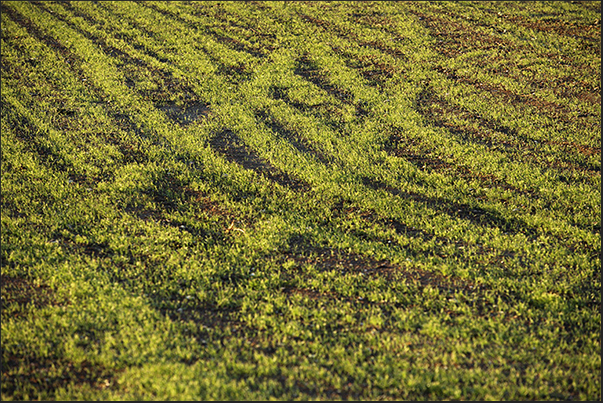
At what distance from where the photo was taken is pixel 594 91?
11977mm

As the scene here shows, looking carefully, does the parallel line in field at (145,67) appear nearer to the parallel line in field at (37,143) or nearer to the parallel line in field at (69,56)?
the parallel line in field at (69,56)

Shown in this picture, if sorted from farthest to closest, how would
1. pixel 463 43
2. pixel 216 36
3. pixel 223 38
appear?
1. pixel 216 36
2. pixel 223 38
3. pixel 463 43

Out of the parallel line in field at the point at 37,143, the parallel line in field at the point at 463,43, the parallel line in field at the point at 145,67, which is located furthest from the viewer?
the parallel line in field at the point at 145,67

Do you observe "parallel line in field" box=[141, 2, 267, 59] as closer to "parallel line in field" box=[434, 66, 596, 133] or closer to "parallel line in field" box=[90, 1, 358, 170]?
"parallel line in field" box=[434, 66, 596, 133]

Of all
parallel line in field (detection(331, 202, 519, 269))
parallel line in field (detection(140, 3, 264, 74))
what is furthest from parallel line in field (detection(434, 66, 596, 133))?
parallel line in field (detection(331, 202, 519, 269))

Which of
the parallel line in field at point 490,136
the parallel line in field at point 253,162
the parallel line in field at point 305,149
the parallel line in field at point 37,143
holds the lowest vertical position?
the parallel line in field at point 37,143

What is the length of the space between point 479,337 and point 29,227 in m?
5.84

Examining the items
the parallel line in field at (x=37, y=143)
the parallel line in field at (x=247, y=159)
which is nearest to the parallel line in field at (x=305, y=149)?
the parallel line in field at (x=247, y=159)

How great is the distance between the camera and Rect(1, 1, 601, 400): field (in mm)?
5344

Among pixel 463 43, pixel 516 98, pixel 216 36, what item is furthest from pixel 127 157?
pixel 463 43

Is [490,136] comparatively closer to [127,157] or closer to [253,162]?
[253,162]

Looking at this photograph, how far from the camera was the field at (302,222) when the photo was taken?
17.5ft

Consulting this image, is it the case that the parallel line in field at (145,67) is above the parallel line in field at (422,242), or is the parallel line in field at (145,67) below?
above

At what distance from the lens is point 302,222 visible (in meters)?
7.76
